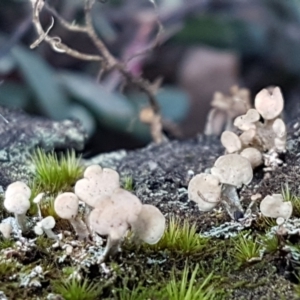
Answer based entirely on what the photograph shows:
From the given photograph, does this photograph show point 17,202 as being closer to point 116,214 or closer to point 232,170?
point 116,214

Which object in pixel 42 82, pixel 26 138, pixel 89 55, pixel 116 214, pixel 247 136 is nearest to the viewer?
pixel 116 214

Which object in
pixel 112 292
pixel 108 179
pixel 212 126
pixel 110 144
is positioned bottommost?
pixel 110 144

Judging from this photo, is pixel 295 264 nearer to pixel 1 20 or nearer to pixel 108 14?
pixel 108 14

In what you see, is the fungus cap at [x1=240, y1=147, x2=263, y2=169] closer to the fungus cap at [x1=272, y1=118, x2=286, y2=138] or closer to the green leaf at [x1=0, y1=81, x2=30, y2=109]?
the fungus cap at [x1=272, y1=118, x2=286, y2=138]

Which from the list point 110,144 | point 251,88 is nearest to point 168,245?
point 110,144

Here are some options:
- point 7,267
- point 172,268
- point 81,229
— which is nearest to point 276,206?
point 172,268

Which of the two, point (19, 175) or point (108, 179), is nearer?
point (108, 179)
